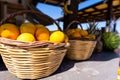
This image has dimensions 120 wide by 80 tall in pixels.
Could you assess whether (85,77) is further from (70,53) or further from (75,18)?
(75,18)

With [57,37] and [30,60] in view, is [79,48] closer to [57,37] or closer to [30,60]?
[57,37]

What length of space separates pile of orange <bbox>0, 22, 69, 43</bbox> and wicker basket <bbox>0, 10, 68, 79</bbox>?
0.12 feet

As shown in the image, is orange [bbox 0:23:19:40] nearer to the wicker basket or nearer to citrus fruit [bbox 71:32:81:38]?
the wicker basket

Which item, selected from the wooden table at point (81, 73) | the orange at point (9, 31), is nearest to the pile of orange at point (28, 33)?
the orange at point (9, 31)

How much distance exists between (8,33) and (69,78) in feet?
0.92

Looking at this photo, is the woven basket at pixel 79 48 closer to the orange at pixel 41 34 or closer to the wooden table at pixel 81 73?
the wooden table at pixel 81 73

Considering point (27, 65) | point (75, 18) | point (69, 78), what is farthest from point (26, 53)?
point (75, 18)

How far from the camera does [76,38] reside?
3.02 feet

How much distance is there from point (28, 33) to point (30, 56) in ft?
0.30

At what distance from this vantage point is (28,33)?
62 cm

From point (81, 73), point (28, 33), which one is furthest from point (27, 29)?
point (81, 73)

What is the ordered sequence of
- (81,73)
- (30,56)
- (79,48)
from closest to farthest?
1. (30,56)
2. (81,73)
3. (79,48)

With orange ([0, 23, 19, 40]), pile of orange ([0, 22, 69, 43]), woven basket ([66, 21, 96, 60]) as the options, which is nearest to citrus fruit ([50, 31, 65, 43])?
pile of orange ([0, 22, 69, 43])

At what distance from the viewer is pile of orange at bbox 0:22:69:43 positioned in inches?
23.9
